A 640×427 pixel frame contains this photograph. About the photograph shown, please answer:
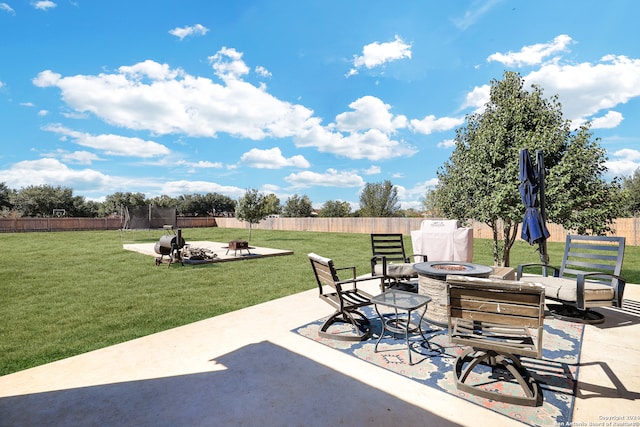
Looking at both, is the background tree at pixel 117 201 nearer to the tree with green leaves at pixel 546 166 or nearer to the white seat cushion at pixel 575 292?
the tree with green leaves at pixel 546 166

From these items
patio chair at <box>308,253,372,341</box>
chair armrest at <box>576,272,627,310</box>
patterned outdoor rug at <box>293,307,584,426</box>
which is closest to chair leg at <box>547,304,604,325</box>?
patterned outdoor rug at <box>293,307,584,426</box>

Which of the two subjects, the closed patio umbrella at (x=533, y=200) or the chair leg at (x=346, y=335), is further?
the closed patio umbrella at (x=533, y=200)

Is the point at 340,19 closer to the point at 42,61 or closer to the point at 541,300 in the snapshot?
the point at 541,300

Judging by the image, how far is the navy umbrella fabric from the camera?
5.09 meters

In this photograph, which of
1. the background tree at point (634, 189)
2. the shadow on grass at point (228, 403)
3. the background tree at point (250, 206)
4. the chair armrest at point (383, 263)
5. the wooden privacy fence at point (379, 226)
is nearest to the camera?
the shadow on grass at point (228, 403)

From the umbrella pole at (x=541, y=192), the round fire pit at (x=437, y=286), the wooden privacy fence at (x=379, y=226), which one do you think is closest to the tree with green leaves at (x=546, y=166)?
the umbrella pole at (x=541, y=192)

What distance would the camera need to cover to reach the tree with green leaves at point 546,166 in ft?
21.2

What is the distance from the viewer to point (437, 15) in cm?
1016

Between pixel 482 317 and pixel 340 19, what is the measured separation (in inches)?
545

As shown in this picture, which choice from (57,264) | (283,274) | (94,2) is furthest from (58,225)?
(283,274)

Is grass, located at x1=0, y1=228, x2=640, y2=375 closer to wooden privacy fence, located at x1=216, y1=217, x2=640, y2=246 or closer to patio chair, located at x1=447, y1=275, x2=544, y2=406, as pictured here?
patio chair, located at x1=447, y1=275, x2=544, y2=406

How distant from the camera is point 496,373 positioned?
9.32ft

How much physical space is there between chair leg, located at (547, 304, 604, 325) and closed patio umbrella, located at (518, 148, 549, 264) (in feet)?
3.01

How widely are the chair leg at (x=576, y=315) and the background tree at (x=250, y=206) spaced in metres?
17.2
